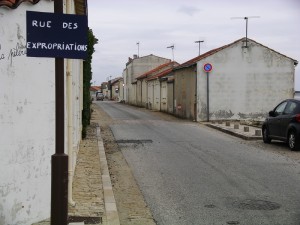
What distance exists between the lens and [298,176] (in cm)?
1011

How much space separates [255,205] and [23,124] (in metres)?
3.92

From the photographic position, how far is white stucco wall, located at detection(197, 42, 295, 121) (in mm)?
27578

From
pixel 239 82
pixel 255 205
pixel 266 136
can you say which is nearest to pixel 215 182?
pixel 255 205

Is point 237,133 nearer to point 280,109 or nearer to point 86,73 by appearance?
point 280,109

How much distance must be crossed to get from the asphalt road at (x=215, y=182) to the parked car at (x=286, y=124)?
82 centimetres

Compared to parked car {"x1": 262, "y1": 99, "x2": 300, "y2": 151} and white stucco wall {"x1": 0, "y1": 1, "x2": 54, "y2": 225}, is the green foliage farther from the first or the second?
white stucco wall {"x1": 0, "y1": 1, "x2": 54, "y2": 225}

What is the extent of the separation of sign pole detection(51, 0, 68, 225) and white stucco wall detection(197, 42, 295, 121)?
899 inches

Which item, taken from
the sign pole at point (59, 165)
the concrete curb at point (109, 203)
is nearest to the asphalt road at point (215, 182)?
the concrete curb at point (109, 203)

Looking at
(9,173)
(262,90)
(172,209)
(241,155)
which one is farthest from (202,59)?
(9,173)

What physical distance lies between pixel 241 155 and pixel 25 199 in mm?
8570

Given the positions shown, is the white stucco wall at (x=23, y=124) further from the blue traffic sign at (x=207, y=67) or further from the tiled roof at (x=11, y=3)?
the blue traffic sign at (x=207, y=67)

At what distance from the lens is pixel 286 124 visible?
14.8 metres

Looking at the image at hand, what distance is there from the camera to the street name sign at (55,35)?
4688 mm

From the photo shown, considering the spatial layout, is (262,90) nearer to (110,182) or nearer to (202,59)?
(202,59)
